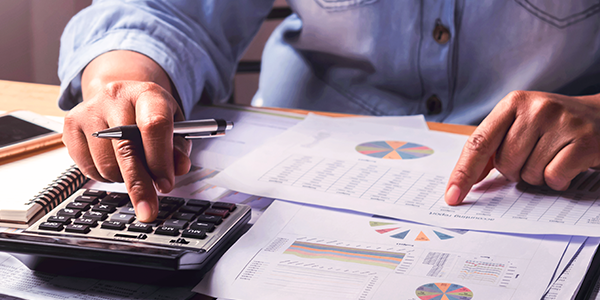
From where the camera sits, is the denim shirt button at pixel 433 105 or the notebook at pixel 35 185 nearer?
the notebook at pixel 35 185

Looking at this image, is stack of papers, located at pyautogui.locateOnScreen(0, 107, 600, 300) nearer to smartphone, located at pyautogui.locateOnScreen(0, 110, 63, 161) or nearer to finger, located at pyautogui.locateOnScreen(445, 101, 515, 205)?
finger, located at pyautogui.locateOnScreen(445, 101, 515, 205)

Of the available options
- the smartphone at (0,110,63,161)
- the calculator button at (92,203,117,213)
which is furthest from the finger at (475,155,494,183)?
the smartphone at (0,110,63,161)

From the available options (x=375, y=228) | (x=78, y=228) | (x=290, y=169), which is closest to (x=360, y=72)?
(x=290, y=169)

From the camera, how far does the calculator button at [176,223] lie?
0.35 metres

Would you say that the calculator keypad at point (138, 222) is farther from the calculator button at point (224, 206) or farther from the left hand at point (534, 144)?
the left hand at point (534, 144)

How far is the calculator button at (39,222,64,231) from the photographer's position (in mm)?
345

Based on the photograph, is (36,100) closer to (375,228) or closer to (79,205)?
(79,205)

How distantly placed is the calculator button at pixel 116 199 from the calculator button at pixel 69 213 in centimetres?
2

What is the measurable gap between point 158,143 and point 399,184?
234mm

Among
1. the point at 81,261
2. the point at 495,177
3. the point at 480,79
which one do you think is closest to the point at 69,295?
the point at 81,261

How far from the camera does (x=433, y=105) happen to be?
812 mm

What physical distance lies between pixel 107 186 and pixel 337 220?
0.76 feet

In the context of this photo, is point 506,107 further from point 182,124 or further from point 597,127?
point 182,124

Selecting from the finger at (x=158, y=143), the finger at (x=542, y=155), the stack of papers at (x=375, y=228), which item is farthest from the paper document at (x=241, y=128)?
the finger at (x=542, y=155)
